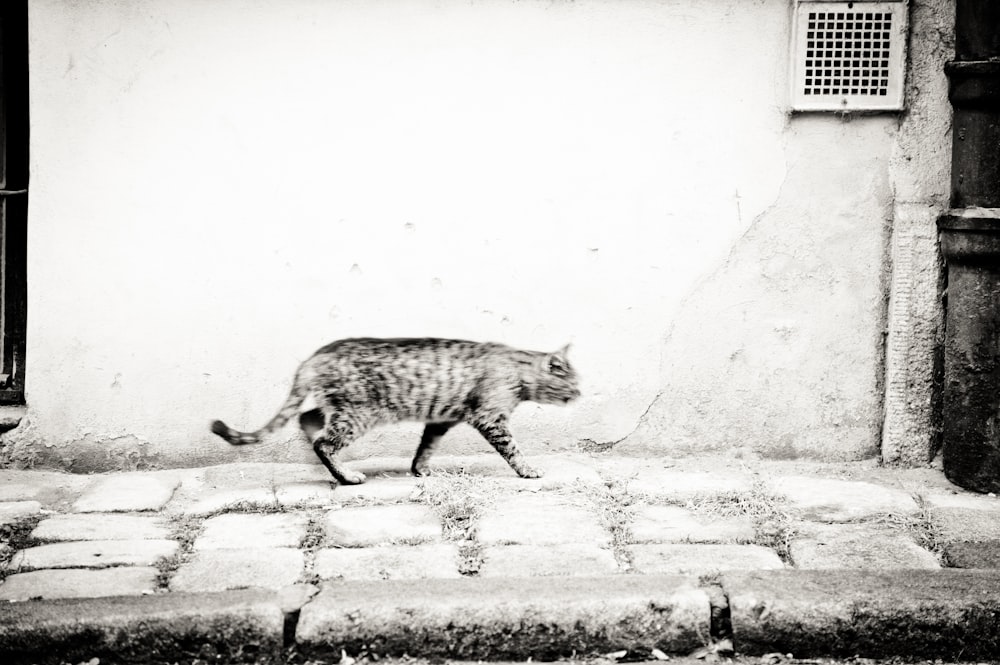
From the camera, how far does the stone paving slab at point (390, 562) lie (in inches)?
161

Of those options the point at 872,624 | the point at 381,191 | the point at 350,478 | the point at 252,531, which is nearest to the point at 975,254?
the point at 872,624

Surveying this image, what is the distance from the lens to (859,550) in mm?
4352

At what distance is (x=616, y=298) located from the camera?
18.3ft

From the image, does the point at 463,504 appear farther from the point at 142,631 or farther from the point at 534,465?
the point at 142,631

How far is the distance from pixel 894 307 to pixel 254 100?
3160mm

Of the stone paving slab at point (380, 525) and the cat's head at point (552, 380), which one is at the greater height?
the cat's head at point (552, 380)

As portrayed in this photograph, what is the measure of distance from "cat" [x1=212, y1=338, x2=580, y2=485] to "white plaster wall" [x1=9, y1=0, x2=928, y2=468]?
166 millimetres

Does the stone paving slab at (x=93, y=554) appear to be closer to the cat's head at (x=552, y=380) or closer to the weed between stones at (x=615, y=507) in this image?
the weed between stones at (x=615, y=507)

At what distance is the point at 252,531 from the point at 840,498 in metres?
2.49

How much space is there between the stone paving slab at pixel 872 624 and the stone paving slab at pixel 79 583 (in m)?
2.02

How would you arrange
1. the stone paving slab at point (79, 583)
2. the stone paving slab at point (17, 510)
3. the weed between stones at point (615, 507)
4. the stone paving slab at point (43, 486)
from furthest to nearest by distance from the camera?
the stone paving slab at point (43, 486), the stone paving slab at point (17, 510), the weed between stones at point (615, 507), the stone paving slab at point (79, 583)

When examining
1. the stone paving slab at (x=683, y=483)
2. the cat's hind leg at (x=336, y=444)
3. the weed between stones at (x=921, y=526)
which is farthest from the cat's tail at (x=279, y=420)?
the weed between stones at (x=921, y=526)

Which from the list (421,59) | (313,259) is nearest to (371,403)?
(313,259)

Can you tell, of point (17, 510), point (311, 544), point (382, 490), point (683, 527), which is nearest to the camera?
point (311, 544)
